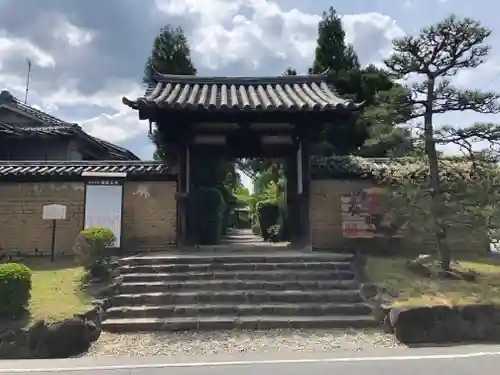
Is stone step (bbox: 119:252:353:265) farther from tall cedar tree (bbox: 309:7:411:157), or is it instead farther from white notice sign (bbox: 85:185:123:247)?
tall cedar tree (bbox: 309:7:411:157)

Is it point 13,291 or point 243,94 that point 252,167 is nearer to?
point 243,94

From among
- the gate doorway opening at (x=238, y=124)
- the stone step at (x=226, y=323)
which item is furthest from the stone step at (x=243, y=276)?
the gate doorway opening at (x=238, y=124)

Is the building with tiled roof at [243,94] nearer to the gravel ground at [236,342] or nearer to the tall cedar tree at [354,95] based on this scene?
the tall cedar tree at [354,95]

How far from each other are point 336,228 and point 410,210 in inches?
87.9

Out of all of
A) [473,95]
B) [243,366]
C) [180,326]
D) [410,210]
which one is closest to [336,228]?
[410,210]

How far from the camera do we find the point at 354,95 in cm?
1889

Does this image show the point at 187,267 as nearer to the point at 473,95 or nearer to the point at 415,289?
the point at 415,289

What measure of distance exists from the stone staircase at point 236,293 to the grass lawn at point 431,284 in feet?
1.76

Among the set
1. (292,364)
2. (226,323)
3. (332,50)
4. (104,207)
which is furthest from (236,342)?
(332,50)

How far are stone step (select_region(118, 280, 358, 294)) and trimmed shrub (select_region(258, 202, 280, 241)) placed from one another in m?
9.75

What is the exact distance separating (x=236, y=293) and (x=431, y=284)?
3.31 m

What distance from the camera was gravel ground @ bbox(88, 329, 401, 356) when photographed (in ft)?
19.8

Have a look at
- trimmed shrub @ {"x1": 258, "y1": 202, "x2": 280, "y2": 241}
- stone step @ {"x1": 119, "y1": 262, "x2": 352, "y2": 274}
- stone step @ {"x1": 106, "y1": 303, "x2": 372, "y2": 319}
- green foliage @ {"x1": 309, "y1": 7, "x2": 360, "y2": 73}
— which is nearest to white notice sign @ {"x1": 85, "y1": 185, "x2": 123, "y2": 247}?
stone step @ {"x1": 119, "y1": 262, "x2": 352, "y2": 274}

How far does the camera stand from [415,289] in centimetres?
771
